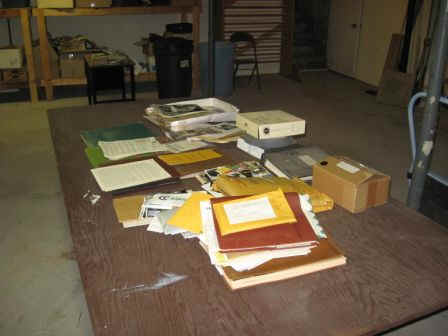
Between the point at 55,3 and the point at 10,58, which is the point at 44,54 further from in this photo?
the point at 55,3

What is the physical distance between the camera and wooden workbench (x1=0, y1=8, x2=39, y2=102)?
17.1 ft

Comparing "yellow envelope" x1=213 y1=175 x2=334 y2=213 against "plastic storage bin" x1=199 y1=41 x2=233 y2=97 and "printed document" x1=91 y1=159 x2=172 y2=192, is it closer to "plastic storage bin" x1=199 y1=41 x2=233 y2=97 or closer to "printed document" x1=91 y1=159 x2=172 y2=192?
"printed document" x1=91 y1=159 x2=172 y2=192

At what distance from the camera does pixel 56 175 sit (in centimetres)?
357

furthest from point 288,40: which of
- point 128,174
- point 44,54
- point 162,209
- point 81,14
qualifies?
→ point 162,209

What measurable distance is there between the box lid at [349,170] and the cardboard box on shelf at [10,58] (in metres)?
4.78

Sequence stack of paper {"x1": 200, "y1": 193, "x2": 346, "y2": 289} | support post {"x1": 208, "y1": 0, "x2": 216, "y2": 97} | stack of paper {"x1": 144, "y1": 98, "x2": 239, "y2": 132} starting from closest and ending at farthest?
1. stack of paper {"x1": 200, "y1": 193, "x2": 346, "y2": 289}
2. stack of paper {"x1": 144, "y1": 98, "x2": 239, "y2": 132}
3. support post {"x1": 208, "y1": 0, "x2": 216, "y2": 97}

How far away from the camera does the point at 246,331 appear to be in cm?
98

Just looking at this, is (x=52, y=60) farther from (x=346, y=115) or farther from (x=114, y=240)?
(x=114, y=240)

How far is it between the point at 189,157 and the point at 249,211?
2.31 ft

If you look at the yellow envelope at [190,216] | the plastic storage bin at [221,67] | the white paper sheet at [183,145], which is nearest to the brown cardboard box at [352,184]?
the yellow envelope at [190,216]

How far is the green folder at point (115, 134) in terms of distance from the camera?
2150 mm

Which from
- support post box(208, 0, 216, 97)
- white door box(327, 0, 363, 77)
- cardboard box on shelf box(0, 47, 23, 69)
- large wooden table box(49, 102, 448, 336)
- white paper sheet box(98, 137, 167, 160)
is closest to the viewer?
large wooden table box(49, 102, 448, 336)

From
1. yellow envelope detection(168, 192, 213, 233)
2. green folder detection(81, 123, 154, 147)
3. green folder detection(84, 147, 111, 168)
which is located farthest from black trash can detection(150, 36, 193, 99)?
yellow envelope detection(168, 192, 213, 233)

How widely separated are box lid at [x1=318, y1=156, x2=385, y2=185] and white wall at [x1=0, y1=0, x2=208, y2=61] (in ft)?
18.3
